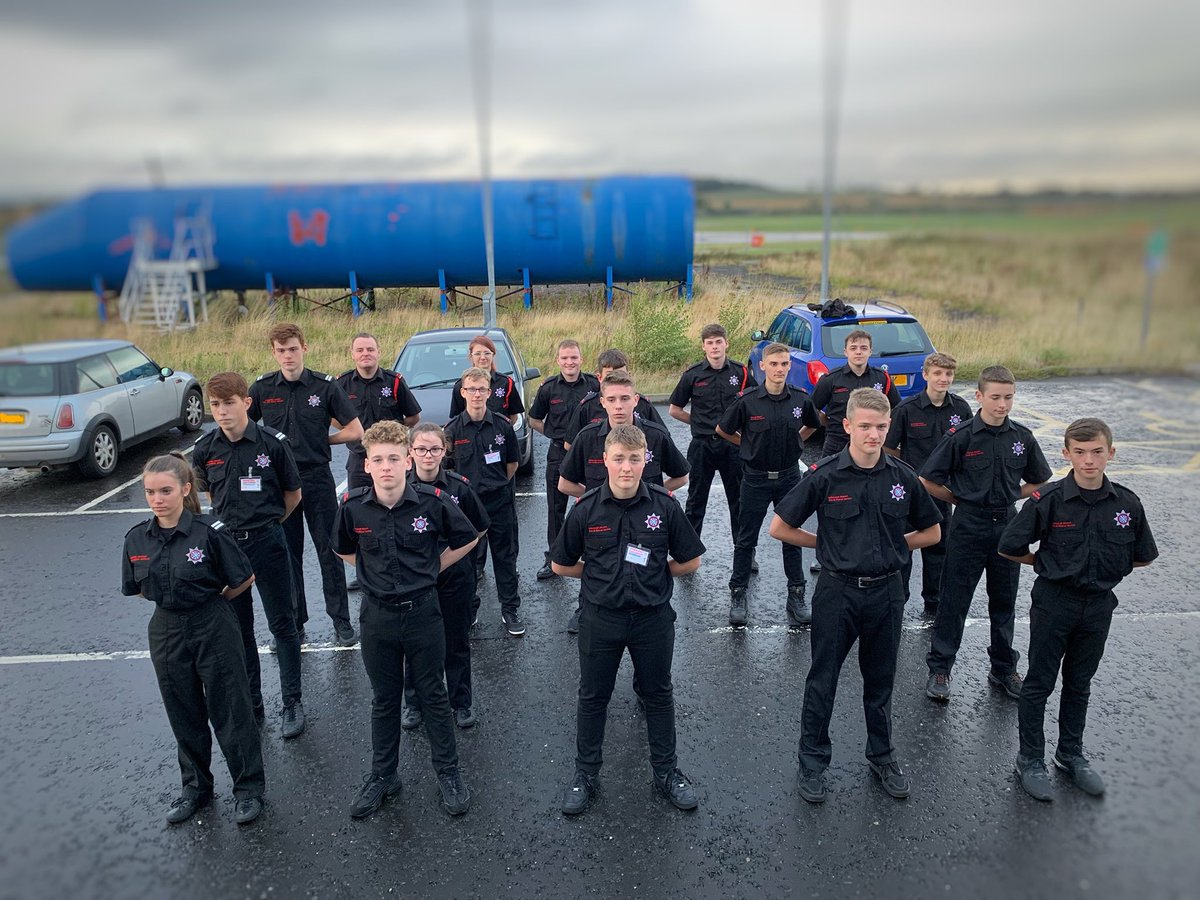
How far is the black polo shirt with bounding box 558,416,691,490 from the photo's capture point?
17.7 ft

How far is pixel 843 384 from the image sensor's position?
686 centimetres

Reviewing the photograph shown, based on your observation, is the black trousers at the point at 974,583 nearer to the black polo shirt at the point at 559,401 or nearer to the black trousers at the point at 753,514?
the black trousers at the point at 753,514

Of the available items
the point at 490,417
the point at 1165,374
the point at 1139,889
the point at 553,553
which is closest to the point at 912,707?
the point at 1139,889

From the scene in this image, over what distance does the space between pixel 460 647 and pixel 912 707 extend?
2686mm

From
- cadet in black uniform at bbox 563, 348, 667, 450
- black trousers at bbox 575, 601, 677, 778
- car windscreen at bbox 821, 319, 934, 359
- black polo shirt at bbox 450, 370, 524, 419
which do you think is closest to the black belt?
Result: black trousers at bbox 575, 601, 677, 778

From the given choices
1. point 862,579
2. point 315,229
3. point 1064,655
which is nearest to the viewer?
point 862,579

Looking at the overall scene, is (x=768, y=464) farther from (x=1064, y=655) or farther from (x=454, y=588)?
(x=454, y=588)

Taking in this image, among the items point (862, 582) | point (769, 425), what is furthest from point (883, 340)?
point (862, 582)

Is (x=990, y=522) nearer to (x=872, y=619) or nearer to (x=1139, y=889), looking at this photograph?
(x=872, y=619)

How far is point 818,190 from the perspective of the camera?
1688mm

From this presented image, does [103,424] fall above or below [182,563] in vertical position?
below

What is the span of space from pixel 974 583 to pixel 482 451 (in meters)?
3.39

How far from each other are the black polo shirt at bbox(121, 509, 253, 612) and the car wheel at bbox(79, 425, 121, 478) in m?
6.49

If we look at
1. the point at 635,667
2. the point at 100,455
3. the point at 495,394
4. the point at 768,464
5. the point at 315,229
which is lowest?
the point at 100,455
